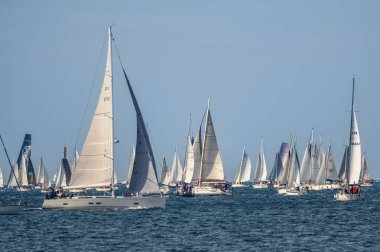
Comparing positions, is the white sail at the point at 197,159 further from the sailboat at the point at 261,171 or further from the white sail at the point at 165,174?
the sailboat at the point at 261,171

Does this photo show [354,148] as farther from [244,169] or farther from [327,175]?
[244,169]

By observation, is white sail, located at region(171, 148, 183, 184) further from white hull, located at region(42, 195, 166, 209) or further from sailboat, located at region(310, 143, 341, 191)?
white hull, located at region(42, 195, 166, 209)

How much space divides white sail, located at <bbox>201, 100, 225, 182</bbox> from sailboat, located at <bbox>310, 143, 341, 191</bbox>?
33579 mm

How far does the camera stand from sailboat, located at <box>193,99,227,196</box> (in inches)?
4483

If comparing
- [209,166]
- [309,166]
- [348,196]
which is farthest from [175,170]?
[348,196]

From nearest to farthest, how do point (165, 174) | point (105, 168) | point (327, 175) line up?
point (105, 168) < point (327, 175) < point (165, 174)

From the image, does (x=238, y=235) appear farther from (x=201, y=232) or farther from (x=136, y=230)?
(x=136, y=230)

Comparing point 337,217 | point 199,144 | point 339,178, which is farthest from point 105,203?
point 339,178

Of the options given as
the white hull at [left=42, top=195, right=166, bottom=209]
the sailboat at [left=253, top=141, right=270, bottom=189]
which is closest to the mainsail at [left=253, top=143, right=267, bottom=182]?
the sailboat at [left=253, top=141, right=270, bottom=189]

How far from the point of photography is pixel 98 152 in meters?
75.7

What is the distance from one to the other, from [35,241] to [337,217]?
28.4m

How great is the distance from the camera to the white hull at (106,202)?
247 feet

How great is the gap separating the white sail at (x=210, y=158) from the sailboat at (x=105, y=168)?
36955 mm

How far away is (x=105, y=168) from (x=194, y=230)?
14.1 metres
